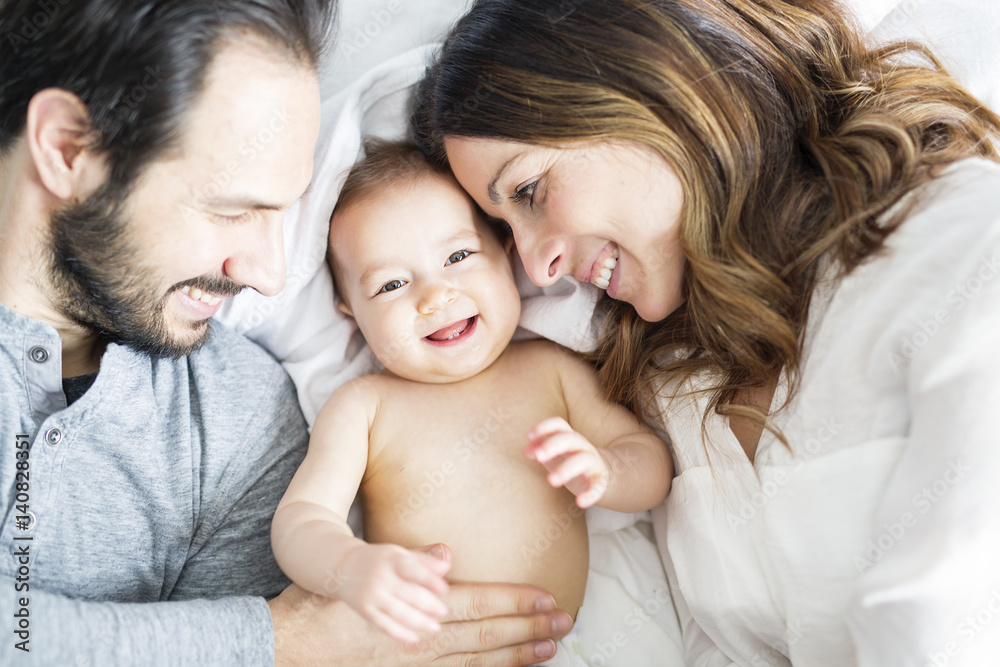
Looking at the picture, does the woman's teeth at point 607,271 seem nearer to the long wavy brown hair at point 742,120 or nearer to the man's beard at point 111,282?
the long wavy brown hair at point 742,120

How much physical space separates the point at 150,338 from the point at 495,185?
2.81ft

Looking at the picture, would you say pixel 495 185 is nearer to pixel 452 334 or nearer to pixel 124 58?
pixel 452 334

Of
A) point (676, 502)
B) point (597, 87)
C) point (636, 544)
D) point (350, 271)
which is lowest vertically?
point (636, 544)

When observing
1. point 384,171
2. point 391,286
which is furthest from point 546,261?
point 384,171

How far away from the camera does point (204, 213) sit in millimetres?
1396

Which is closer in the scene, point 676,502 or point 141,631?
point 141,631

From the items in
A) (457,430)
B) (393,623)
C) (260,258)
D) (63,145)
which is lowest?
(457,430)

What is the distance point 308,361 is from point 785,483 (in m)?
Answer: 1.25

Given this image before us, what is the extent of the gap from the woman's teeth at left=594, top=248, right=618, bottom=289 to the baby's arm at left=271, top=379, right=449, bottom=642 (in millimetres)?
638

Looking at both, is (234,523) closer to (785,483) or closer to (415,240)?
(415,240)

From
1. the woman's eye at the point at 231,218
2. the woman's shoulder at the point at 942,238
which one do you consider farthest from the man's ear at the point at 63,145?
the woman's shoulder at the point at 942,238

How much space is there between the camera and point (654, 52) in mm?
1332

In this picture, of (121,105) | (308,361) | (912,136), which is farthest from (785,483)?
(121,105)

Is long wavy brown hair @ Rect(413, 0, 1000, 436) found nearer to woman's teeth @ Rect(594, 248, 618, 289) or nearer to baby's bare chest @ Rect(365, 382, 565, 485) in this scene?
woman's teeth @ Rect(594, 248, 618, 289)
